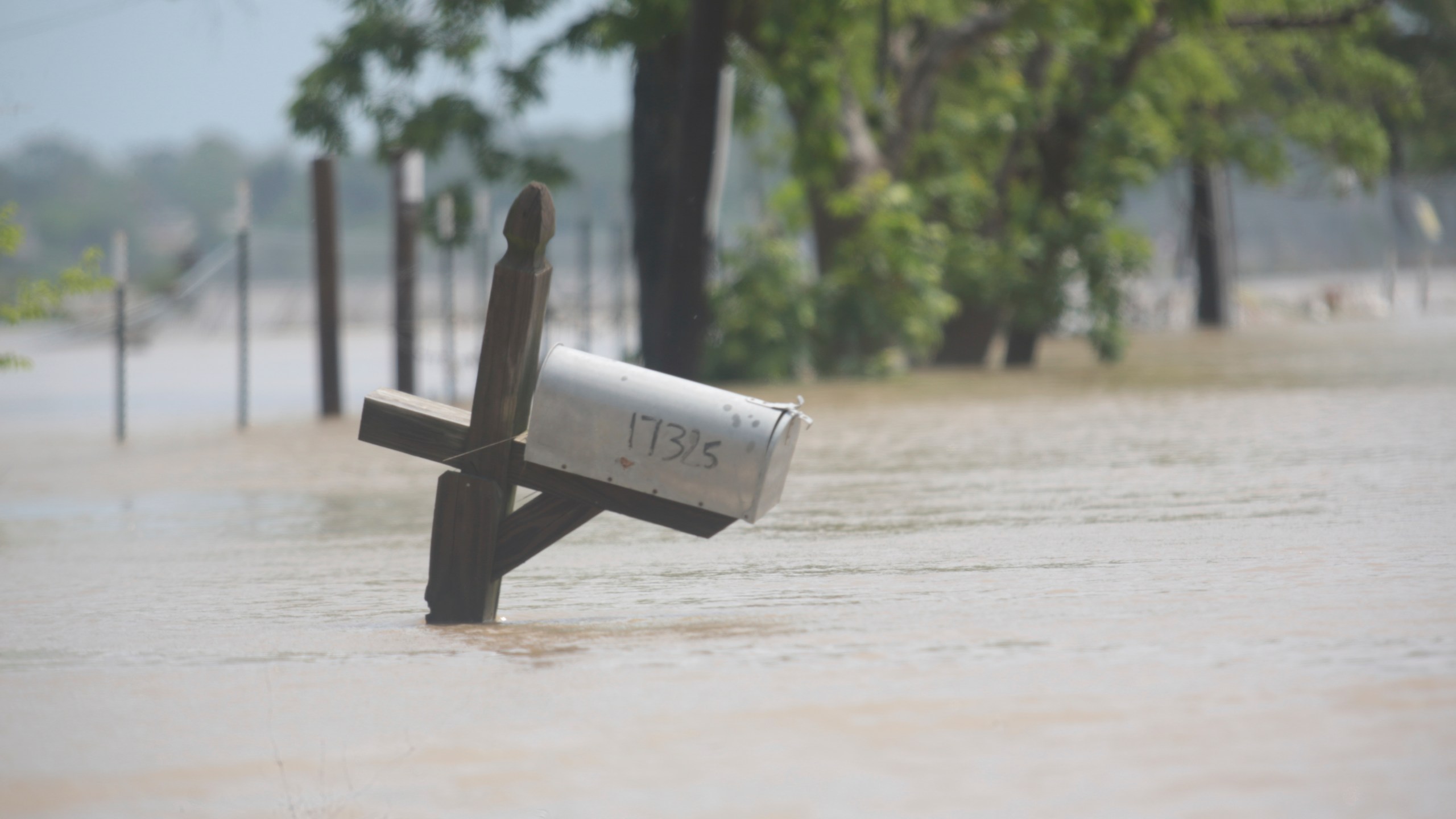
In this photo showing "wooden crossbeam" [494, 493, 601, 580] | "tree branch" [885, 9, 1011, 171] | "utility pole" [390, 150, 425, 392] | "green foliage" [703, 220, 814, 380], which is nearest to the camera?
"wooden crossbeam" [494, 493, 601, 580]

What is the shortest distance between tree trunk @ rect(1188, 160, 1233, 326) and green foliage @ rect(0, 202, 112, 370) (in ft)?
80.2

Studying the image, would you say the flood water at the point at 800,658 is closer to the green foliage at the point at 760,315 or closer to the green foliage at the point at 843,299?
the green foliage at the point at 760,315

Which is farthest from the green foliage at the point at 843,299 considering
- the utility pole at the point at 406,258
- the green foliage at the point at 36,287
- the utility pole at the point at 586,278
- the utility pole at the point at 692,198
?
the green foliage at the point at 36,287

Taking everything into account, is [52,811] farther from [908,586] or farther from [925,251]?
[925,251]

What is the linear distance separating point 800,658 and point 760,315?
45.8 feet

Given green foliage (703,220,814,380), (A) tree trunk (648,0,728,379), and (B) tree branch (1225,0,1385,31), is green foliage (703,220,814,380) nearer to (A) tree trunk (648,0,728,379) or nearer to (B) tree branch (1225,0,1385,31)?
(A) tree trunk (648,0,728,379)

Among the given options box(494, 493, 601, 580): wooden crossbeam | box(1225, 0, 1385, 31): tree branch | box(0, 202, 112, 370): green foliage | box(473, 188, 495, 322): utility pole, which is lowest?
box(494, 493, 601, 580): wooden crossbeam

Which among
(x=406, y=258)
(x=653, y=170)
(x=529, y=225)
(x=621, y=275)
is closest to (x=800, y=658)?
(x=529, y=225)

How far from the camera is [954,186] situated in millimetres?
20656

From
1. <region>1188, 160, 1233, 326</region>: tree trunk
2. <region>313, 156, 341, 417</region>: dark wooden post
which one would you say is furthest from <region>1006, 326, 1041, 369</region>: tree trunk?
<region>1188, 160, 1233, 326</region>: tree trunk

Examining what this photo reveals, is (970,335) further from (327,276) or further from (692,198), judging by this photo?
(327,276)

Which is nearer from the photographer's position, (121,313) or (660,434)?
(660,434)

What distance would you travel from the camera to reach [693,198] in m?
15.1

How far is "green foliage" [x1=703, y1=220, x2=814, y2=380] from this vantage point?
17969 mm
